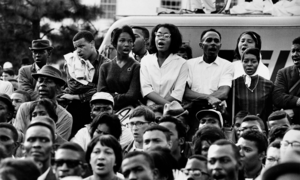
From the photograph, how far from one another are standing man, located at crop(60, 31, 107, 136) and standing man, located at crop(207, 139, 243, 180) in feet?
11.8

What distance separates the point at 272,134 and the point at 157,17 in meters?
3.80

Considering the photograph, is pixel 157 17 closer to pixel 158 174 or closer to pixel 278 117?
pixel 278 117

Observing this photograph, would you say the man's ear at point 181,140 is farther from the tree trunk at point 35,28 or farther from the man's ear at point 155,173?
the tree trunk at point 35,28

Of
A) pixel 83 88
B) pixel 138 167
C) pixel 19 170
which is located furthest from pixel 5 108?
pixel 19 170

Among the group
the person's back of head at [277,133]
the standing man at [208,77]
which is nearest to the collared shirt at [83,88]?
the standing man at [208,77]

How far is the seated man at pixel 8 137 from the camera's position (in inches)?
383

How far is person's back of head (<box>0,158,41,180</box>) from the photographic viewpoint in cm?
742

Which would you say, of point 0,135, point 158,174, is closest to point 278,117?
point 158,174

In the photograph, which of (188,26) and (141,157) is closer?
(141,157)

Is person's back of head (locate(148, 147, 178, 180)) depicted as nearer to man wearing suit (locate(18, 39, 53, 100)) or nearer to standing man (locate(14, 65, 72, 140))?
standing man (locate(14, 65, 72, 140))

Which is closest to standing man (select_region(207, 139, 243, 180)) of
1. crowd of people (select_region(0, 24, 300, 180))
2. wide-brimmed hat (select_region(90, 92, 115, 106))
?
crowd of people (select_region(0, 24, 300, 180))

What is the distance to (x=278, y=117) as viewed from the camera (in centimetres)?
1063

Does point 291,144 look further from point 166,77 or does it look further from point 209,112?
point 166,77

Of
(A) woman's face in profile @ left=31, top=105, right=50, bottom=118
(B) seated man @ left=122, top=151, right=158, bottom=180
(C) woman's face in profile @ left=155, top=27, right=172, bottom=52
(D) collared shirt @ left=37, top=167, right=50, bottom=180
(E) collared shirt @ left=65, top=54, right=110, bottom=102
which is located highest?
(C) woman's face in profile @ left=155, top=27, right=172, bottom=52
